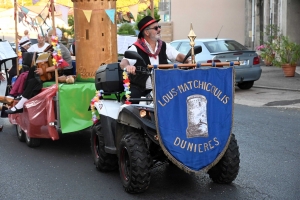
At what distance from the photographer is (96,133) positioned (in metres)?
7.91

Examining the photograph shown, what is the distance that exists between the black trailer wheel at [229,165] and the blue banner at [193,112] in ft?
0.84

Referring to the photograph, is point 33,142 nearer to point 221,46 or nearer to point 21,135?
point 21,135

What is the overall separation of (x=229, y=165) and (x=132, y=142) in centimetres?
110

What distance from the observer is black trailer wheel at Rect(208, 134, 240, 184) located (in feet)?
22.1

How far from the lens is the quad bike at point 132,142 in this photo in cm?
649

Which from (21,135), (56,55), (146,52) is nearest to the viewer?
(146,52)

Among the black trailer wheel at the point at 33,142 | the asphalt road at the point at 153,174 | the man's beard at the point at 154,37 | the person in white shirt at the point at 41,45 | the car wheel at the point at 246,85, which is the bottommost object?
the asphalt road at the point at 153,174

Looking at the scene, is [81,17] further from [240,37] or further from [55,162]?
[240,37]

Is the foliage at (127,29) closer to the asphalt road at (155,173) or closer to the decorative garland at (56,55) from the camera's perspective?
the asphalt road at (155,173)

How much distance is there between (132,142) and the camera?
259 inches

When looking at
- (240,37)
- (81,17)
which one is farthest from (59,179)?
(240,37)

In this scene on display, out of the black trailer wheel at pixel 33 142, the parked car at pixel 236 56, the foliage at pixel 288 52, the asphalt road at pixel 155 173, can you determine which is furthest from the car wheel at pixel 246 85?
the black trailer wheel at pixel 33 142

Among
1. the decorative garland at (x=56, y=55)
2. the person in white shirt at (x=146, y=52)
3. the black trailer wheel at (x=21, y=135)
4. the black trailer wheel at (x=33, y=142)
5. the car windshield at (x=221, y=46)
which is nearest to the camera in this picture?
the person in white shirt at (x=146, y=52)

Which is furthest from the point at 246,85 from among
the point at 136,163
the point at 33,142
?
the point at 136,163
